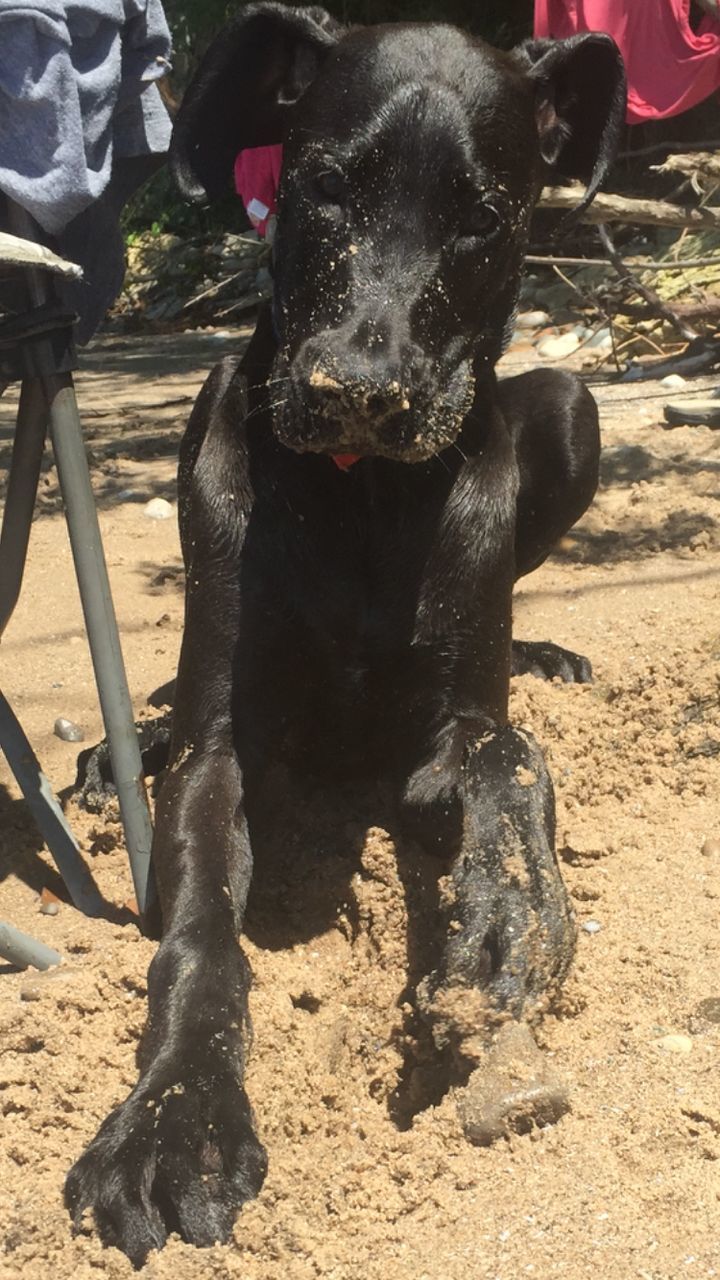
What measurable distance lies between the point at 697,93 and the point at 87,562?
5736mm

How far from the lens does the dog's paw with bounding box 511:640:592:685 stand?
3623mm

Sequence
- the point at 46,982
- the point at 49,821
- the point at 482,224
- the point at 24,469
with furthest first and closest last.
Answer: the point at 49,821 < the point at 24,469 < the point at 482,224 < the point at 46,982

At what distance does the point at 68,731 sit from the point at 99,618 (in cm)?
112

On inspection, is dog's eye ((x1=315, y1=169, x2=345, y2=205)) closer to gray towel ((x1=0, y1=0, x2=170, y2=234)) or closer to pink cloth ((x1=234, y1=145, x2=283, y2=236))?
gray towel ((x1=0, y1=0, x2=170, y2=234))

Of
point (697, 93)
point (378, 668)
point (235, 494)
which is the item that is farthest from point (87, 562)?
point (697, 93)

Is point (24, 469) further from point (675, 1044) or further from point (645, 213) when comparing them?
point (645, 213)

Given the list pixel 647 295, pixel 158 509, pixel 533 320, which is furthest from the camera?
pixel 533 320

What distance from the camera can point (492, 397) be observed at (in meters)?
2.86

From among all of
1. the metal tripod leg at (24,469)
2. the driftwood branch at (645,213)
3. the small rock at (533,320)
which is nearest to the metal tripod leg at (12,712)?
the metal tripod leg at (24,469)

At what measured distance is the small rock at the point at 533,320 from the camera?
9906 millimetres

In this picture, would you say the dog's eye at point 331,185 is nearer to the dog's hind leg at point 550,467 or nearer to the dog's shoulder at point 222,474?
the dog's shoulder at point 222,474

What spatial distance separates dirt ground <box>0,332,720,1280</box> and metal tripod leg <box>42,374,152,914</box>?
192mm

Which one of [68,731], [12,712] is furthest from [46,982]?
[68,731]

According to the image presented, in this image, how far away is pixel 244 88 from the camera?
9.10ft
